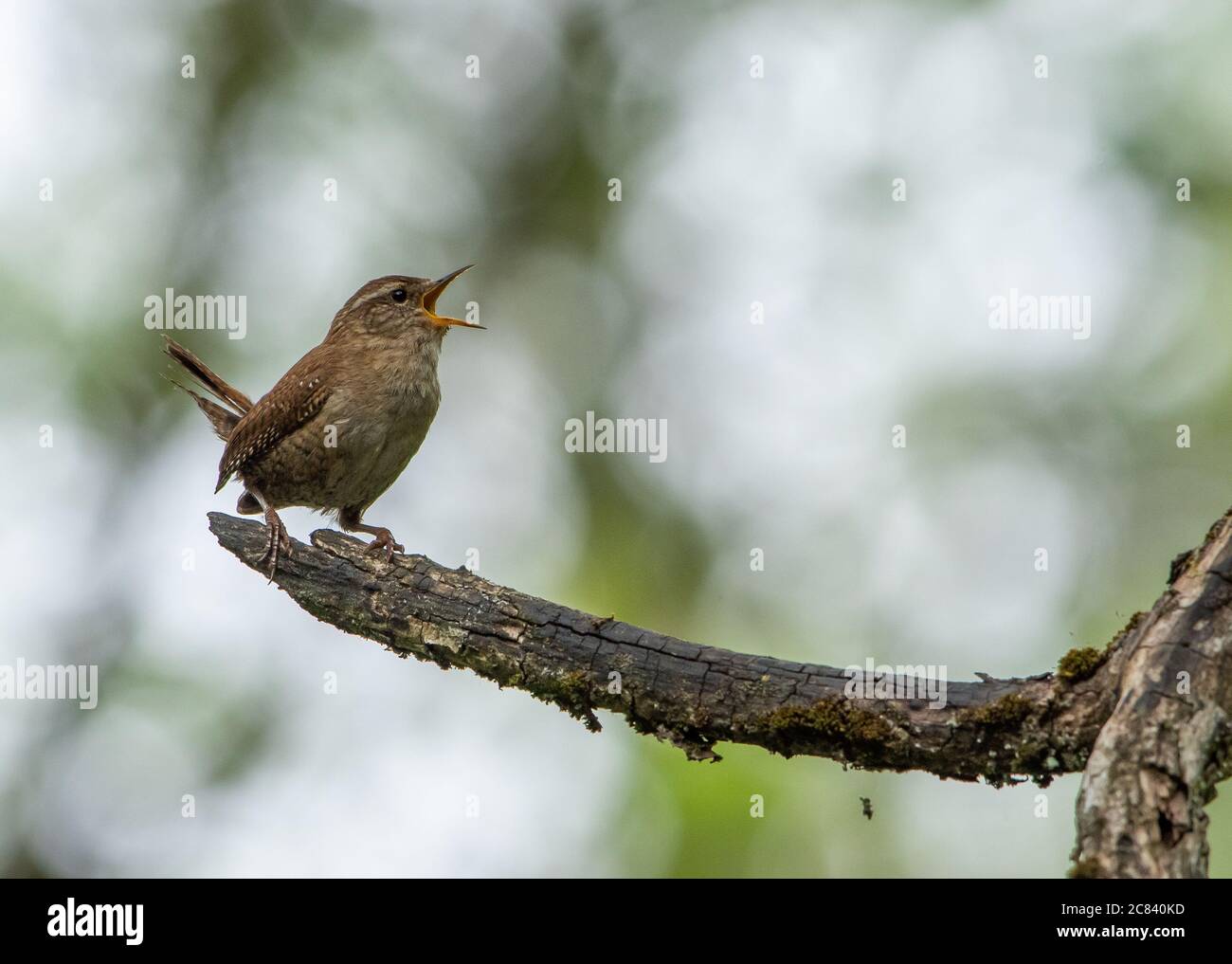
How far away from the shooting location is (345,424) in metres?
5.53

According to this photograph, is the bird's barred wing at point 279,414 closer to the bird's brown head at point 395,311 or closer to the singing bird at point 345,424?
the singing bird at point 345,424

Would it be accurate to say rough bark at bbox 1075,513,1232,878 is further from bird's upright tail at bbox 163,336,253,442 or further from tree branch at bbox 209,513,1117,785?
bird's upright tail at bbox 163,336,253,442

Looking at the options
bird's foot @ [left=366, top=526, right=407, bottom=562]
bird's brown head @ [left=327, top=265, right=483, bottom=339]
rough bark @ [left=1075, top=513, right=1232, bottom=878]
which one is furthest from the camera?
bird's brown head @ [left=327, top=265, right=483, bottom=339]

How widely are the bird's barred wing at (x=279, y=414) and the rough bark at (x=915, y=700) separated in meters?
1.25

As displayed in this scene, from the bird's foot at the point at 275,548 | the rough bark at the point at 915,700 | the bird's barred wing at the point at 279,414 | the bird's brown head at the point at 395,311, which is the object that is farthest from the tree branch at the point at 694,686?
the bird's brown head at the point at 395,311

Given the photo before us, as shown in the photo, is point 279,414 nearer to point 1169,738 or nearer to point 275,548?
point 275,548

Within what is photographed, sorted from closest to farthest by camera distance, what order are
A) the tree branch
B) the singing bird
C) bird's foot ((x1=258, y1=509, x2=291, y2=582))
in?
the tree branch < bird's foot ((x1=258, y1=509, x2=291, y2=582)) < the singing bird

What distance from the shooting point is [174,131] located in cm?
859

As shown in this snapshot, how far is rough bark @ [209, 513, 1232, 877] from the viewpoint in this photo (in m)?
2.73

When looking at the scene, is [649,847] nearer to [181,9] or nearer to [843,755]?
[843,755]

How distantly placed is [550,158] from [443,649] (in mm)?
5945

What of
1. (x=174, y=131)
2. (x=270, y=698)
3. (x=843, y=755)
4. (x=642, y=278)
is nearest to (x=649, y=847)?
(x=270, y=698)

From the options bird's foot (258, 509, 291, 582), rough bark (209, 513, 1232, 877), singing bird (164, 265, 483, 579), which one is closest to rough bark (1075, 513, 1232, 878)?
rough bark (209, 513, 1232, 877)

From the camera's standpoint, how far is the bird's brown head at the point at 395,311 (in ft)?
19.9
